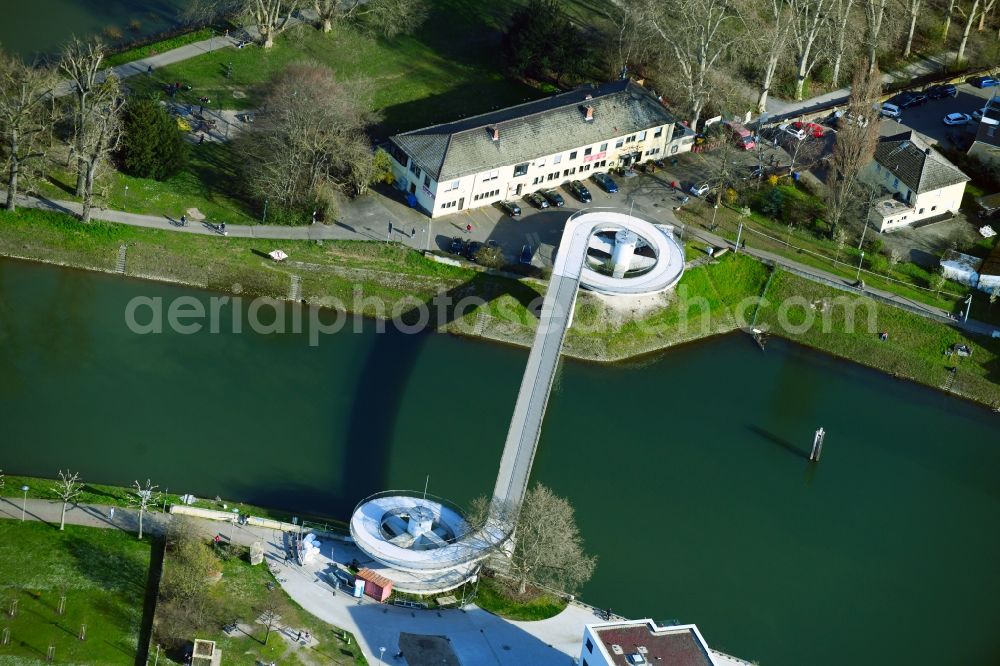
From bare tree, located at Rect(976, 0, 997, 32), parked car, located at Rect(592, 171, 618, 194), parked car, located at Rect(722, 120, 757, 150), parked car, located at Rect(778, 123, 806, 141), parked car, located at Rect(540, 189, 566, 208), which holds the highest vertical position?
bare tree, located at Rect(976, 0, 997, 32)

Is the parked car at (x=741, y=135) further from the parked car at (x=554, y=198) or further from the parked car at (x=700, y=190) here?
the parked car at (x=554, y=198)

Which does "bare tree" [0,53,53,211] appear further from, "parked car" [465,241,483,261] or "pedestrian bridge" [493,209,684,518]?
"pedestrian bridge" [493,209,684,518]

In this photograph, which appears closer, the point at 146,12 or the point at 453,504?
the point at 453,504

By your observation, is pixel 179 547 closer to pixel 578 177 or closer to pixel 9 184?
pixel 9 184

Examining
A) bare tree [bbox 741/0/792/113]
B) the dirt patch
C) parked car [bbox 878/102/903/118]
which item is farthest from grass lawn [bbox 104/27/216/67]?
the dirt patch

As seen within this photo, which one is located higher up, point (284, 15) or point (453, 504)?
point (284, 15)

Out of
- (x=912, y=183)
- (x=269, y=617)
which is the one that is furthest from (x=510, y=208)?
(x=269, y=617)

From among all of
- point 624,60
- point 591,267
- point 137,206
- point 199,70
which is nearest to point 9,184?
point 137,206
